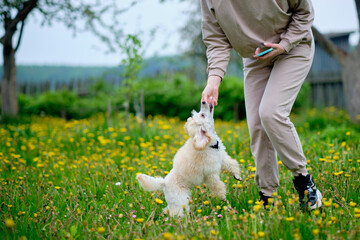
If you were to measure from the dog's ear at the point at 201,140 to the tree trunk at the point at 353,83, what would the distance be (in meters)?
5.43

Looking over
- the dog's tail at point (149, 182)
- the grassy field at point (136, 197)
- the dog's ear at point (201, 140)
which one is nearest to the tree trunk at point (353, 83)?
the grassy field at point (136, 197)

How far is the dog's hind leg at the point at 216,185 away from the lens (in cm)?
277

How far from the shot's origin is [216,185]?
278 centimetres

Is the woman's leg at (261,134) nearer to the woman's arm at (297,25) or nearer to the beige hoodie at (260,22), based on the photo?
A: the beige hoodie at (260,22)

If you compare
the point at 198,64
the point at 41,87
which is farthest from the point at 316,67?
the point at 41,87

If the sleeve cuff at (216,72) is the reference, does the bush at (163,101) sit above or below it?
below

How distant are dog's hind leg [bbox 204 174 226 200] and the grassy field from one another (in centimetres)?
13

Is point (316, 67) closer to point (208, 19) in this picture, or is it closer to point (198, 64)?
point (198, 64)

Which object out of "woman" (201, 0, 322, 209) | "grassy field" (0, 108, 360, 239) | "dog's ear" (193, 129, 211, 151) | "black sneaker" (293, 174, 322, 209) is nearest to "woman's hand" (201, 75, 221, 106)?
"woman" (201, 0, 322, 209)

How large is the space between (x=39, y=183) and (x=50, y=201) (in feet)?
2.85

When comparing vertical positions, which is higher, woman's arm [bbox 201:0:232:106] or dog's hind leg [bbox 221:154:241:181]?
woman's arm [bbox 201:0:232:106]

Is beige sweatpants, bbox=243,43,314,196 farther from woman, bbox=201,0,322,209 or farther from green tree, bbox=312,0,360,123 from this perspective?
green tree, bbox=312,0,360,123

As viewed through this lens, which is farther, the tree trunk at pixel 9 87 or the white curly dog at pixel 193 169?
the tree trunk at pixel 9 87

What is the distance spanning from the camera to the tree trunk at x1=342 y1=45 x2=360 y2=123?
22.6 feet
